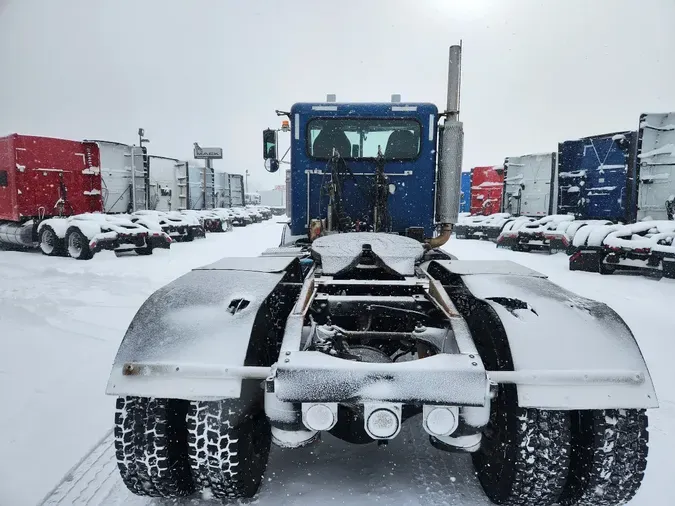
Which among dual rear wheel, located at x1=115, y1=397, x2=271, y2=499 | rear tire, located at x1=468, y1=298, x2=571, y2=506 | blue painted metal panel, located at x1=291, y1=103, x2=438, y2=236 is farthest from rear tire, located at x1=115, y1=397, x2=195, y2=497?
blue painted metal panel, located at x1=291, y1=103, x2=438, y2=236

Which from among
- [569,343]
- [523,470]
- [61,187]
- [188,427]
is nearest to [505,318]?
[569,343]

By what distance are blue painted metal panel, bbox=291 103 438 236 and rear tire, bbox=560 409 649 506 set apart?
324 centimetres

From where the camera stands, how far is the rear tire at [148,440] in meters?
1.95

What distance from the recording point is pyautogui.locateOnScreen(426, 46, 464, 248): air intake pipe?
14.5 ft

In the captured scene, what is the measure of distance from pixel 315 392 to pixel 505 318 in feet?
3.07

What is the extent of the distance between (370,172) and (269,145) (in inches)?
51.1

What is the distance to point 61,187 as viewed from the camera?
12.5 metres

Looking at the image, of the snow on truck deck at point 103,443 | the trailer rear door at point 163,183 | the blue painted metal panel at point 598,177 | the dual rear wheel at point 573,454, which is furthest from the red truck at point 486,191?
the dual rear wheel at point 573,454

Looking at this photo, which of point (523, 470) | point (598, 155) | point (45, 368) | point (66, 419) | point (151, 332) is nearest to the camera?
point (523, 470)

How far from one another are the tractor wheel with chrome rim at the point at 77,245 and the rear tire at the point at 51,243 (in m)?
0.21

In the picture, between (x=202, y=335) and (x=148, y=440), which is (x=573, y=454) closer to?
(x=202, y=335)

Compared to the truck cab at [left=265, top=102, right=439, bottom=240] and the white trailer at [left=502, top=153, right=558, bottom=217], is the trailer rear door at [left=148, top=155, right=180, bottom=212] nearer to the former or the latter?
the white trailer at [left=502, top=153, right=558, bottom=217]

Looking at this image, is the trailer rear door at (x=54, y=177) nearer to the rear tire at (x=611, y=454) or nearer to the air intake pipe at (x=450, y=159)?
the air intake pipe at (x=450, y=159)

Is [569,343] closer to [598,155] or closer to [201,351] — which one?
[201,351]
